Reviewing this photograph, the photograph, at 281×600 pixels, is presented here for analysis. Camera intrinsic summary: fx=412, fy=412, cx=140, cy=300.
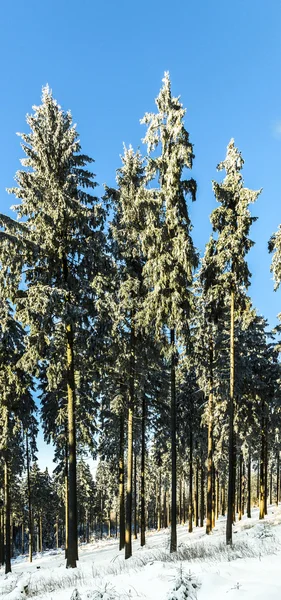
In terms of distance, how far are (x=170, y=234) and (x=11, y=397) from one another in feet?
37.9

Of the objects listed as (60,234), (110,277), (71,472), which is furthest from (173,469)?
(60,234)

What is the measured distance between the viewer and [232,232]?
1670 centimetres

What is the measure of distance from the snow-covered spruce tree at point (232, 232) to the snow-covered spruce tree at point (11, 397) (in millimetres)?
9233

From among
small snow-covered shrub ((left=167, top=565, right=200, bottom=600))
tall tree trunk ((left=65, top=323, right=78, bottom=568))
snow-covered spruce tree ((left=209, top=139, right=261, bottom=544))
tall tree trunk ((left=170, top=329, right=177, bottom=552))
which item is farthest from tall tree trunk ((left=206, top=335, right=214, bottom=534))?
small snow-covered shrub ((left=167, top=565, right=200, bottom=600))

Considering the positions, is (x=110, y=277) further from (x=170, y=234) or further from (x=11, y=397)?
(x=11, y=397)

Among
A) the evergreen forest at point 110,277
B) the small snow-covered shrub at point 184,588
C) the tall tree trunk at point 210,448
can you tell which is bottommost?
the tall tree trunk at point 210,448

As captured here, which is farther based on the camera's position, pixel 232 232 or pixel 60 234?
pixel 232 232

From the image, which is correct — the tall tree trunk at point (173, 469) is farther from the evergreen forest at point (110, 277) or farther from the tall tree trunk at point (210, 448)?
the tall tree trunk at point (210, 448)

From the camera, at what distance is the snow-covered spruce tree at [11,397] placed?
19062 millimetres

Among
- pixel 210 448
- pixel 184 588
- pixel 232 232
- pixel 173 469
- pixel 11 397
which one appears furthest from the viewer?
pixel 210 448

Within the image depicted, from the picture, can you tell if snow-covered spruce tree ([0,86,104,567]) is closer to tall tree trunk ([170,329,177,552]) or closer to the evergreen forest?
the evergreen forest

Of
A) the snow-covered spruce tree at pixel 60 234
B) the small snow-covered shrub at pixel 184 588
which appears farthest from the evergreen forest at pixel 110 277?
the small snow-covered shrub at pixel 184 588

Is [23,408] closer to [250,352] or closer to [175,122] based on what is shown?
[250,352]

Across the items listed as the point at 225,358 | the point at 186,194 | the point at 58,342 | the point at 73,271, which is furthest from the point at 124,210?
the point at 225,358
